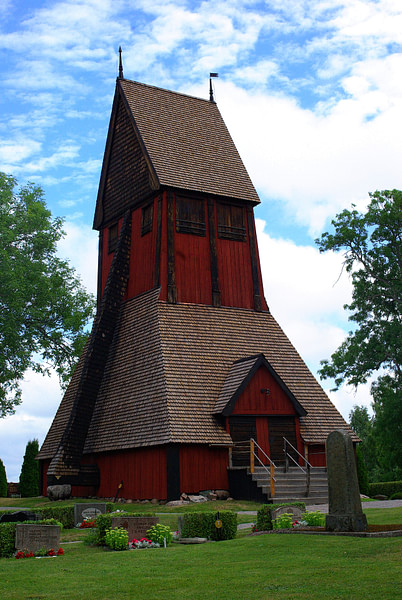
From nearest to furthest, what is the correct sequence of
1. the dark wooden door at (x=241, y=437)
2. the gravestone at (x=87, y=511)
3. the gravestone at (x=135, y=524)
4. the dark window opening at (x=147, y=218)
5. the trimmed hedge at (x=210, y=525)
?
1. the gravestone at (x=135, y=524)
2. the trimmed hedge at (x=210, y=525)
3. the gravestone at (x=87, y=511)
4. the dark wooden door at (x=241, y=437)
5. the dark window opening at (x=147, y=218)

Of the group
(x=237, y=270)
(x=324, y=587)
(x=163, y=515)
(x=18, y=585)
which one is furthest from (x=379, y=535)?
(x=237, y=270)

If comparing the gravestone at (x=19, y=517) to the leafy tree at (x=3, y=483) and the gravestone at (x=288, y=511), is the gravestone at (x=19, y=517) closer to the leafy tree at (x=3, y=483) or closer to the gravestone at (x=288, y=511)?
the gravestone at (x=288, y=511)

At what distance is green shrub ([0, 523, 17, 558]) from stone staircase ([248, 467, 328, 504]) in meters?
10.3

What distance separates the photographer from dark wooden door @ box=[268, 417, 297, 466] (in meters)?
26.6

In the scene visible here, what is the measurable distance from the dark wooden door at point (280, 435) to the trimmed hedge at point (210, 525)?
1059 centimetres

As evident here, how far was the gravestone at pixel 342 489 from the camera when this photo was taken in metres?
14.2

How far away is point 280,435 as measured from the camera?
26844 mm

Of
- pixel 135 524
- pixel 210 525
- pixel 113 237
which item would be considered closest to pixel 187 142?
pixel 113 237

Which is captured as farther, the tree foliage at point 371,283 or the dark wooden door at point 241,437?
the tree foliage at point 371,283

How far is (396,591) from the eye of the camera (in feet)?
29.1

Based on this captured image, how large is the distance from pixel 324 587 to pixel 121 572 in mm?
3730

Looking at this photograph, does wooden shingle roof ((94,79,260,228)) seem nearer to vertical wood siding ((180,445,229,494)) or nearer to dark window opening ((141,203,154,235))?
dark window opening ((141,203,154,235))

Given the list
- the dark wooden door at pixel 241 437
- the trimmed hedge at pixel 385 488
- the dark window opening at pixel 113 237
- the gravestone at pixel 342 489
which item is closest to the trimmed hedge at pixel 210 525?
the gravestone at pixel 342 489

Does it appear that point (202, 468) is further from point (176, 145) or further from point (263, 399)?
point (176, 145)
